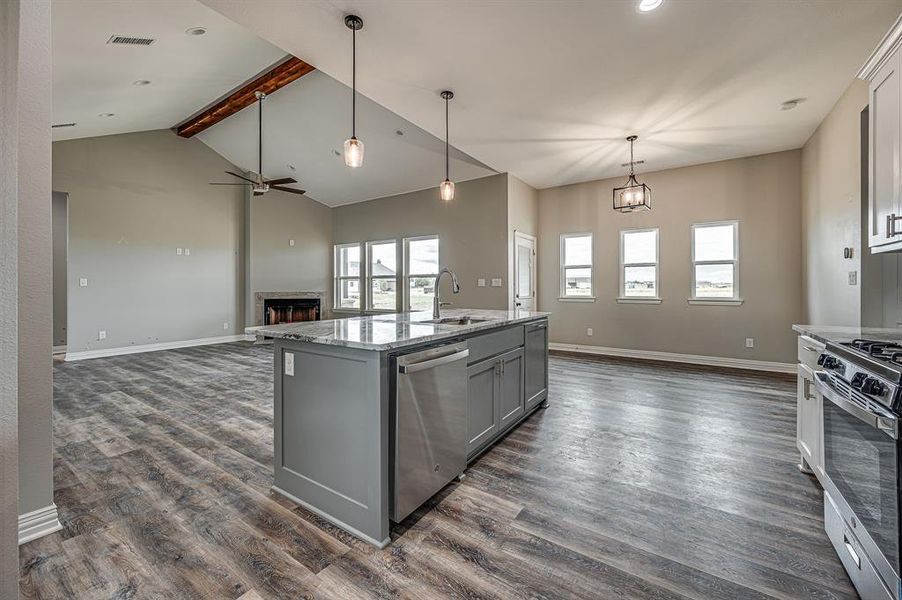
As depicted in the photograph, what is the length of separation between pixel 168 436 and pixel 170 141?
6348mm

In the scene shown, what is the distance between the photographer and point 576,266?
670 centimetres

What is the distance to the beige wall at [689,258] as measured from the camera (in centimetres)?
514

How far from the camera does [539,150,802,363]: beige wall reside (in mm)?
5141

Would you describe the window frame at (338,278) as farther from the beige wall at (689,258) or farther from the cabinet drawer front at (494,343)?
the cabinet drawer front at (494,343)

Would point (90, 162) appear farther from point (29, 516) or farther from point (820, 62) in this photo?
point (820, 62)

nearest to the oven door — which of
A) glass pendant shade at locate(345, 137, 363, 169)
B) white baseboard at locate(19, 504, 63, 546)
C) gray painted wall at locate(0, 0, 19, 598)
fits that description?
gray painted wall at locate(0, 0, 19, 598)

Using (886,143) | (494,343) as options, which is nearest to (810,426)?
(886,143)

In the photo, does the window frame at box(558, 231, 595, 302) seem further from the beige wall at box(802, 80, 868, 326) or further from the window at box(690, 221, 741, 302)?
the beige wall at box(802, 80, 868, 326)

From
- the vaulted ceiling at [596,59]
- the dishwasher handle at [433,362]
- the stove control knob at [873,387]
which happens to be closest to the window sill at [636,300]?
the vaulted ceiling at [596,59]

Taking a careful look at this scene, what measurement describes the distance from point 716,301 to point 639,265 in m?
1.16

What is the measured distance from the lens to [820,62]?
3.05 meters

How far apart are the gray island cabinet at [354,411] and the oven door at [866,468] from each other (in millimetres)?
1654

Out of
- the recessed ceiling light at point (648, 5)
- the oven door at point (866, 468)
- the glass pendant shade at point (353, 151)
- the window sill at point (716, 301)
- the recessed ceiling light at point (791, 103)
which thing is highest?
the recessed ceiling light at point (791, 103)

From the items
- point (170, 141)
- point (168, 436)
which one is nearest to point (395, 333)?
point (168, 436)
